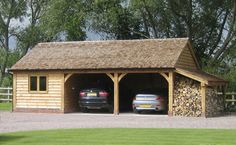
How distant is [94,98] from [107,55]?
2.69m

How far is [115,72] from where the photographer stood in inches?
1145

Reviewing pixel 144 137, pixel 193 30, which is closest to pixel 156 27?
pixel 193 30

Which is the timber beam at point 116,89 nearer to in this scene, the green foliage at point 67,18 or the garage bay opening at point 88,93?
the garage bay opening at point 88,93

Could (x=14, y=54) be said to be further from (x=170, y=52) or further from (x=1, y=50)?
(x=170, y=52)

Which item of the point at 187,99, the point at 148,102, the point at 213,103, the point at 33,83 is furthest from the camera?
the point at 33,83

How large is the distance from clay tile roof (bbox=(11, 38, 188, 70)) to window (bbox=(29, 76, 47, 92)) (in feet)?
2.17

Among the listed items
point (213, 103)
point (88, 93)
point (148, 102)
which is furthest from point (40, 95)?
point (213, 103)

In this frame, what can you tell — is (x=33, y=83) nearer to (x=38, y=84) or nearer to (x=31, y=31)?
(x=38, y=84)

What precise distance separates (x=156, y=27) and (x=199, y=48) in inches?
160

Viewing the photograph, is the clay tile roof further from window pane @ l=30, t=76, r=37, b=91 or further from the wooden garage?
window pane @ l=30, t=76, r=37, b=91

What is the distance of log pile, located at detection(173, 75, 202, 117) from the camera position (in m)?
27.5

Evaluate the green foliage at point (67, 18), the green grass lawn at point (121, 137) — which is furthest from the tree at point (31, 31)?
the green grass lawn at point (121, 137)

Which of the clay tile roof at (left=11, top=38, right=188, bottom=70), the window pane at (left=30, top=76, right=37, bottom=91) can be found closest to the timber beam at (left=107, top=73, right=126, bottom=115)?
the clay tile roof at (left=11, top=38, right=188, bottom=70)

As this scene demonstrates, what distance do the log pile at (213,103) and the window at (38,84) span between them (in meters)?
8.96
